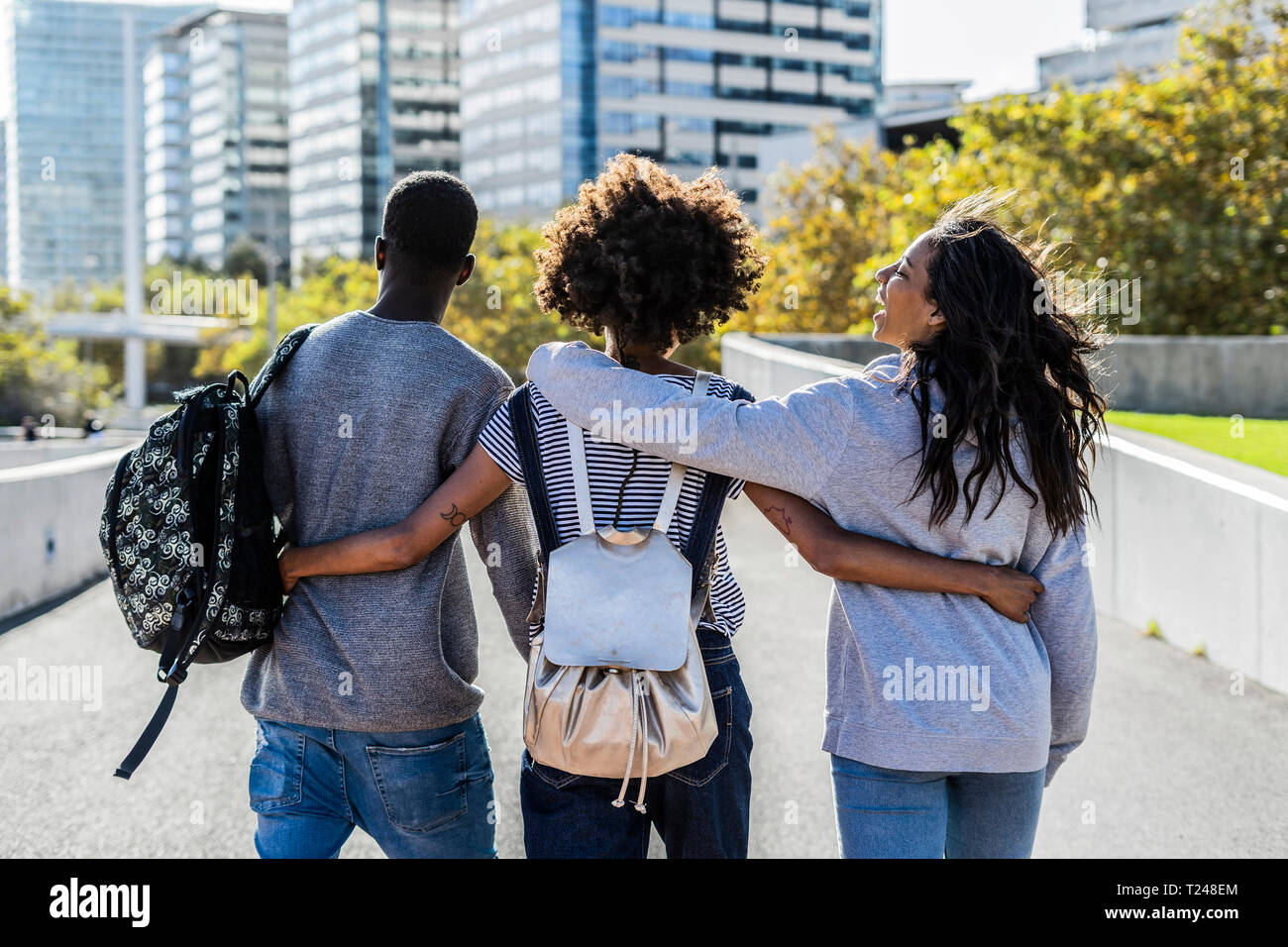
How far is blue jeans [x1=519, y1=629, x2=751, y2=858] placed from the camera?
8.37 feet

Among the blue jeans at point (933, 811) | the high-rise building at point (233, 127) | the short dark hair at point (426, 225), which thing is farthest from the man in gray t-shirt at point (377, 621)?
the high-rise building at point (233, 127)

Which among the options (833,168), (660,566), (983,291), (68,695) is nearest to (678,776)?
(660,566)

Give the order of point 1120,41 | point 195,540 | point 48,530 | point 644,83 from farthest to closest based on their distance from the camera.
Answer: point 644,83 → point 1120,41 → point 48,530 → point 195,540

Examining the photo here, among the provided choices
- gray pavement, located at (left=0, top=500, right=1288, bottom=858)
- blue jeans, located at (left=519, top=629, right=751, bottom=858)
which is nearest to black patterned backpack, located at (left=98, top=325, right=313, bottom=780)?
blue jeans, located at (left=519, top=629, right=751, bottom=858)

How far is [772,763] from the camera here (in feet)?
18.5

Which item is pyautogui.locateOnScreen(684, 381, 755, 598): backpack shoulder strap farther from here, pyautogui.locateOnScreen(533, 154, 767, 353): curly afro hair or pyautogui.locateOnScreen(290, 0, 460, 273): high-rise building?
pyautogui.locateOnScreen(290, 0, 460, 273): high-rise building

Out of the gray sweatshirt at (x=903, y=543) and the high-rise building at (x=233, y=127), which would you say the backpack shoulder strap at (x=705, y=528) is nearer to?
the gray sweatshirt at (x=903, y=543)

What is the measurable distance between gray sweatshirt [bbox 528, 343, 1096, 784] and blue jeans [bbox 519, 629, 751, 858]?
0.22 metres

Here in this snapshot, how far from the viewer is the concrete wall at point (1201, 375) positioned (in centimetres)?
1609

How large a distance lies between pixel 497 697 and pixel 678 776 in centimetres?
428

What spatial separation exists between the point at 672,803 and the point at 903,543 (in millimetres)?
702

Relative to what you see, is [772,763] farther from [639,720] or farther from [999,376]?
[999,376]

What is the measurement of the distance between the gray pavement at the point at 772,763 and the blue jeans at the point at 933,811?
2.08 metres

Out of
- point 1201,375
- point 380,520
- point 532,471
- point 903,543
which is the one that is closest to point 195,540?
point 380,520
